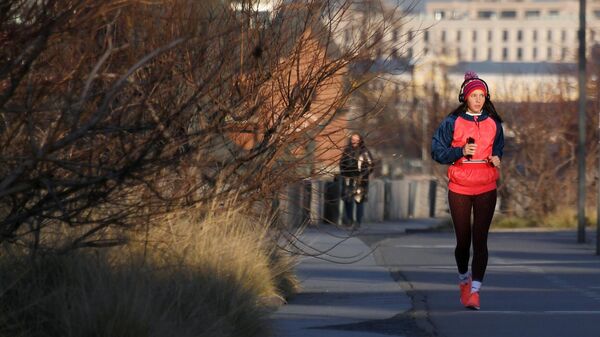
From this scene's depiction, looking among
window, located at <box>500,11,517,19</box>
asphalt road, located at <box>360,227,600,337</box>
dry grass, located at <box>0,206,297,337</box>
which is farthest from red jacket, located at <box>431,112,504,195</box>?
window, located at <box>500,11,517,19</box>

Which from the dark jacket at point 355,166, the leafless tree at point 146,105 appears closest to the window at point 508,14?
the dark jacket at point 355,166

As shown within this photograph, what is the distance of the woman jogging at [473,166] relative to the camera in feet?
34.8

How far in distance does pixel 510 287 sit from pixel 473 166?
7.72 ft

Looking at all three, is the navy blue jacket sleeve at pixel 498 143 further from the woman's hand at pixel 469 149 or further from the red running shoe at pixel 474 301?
the red running shoe at pixel 474 301

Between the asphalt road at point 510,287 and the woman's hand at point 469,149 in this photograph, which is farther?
the woman's hand at point 469,149

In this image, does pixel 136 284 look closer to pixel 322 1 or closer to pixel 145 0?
pixel 145 0

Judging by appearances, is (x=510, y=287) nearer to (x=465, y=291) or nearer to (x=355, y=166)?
(x=465, y=291)

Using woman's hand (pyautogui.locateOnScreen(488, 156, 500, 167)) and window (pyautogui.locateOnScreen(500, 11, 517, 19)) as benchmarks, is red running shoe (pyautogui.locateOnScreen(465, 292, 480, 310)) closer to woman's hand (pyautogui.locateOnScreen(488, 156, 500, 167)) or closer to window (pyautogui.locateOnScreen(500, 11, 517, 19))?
woman's hand (pyautogui.locateOnScreen(488, 156, 500, 167))

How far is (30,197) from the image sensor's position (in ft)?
22.8

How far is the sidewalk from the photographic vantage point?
9703 millimetres

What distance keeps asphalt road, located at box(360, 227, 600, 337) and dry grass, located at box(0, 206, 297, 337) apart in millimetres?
Answer: 1580

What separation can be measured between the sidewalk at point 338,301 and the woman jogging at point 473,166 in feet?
2.23

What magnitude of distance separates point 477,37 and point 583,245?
155m

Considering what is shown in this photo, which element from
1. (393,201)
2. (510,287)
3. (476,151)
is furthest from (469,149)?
(393,201)
